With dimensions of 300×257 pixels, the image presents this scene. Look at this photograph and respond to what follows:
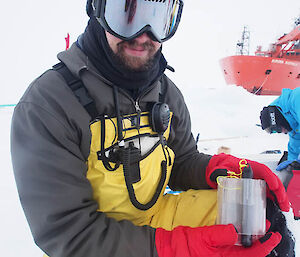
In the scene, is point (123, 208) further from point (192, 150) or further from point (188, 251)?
point (192, 150)

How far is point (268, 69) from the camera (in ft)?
35.6

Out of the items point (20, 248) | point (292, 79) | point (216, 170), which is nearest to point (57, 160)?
point (216, 170)

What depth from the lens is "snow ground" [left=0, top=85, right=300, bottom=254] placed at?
5.28ft

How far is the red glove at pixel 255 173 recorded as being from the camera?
2.88ft

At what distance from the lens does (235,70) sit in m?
11.6

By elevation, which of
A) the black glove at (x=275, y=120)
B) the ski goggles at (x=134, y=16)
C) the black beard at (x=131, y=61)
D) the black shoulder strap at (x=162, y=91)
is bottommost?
the black glove at (x=275, y=120)

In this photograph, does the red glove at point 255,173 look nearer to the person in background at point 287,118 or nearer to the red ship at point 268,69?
the person in background at point 287,118

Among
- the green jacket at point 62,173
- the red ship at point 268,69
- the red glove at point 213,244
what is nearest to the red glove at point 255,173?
the red glove at point 213,244

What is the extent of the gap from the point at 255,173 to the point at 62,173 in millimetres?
804

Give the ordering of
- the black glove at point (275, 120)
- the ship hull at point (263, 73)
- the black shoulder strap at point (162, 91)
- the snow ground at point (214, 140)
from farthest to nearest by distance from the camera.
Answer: the ship hull at point (263, 73) → the black glove at point (275, 120) → the snow ground at point (214, 140) → the black shoulder strap at point (162, 91)

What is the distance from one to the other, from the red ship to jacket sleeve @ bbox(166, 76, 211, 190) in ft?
35.8

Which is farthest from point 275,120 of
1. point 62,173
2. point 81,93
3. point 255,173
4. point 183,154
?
point 62,173

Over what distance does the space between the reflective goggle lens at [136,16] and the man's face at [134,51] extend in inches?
1.5

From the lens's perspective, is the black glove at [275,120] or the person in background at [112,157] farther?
the black glove at [275,120]
